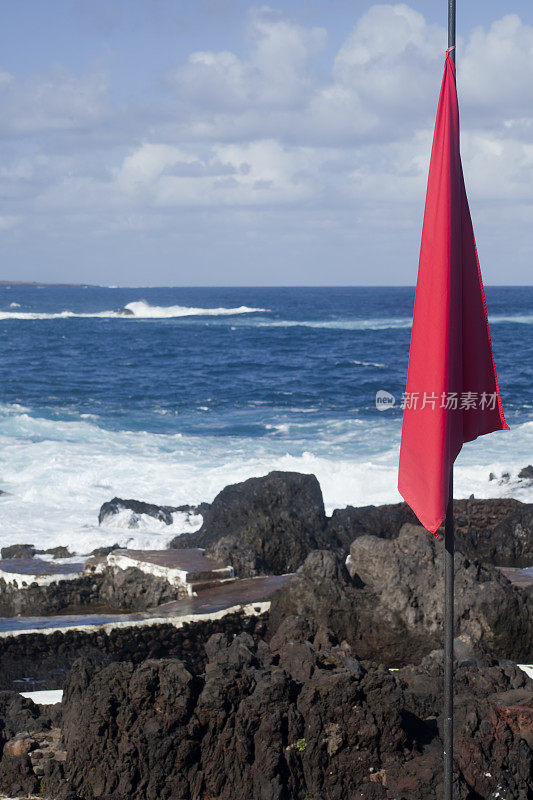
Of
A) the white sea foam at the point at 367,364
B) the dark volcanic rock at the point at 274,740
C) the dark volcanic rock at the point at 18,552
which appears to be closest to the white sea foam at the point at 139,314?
the white sea foam at the point at 367,364

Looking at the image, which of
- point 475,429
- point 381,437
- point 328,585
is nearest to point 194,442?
point 381,437

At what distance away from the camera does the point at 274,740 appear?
5305mm

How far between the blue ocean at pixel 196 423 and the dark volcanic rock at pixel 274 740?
8053 millimetres

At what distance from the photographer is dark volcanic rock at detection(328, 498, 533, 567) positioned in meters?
12.5

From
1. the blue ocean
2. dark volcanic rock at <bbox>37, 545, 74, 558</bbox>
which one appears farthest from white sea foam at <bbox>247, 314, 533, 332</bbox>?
dark volcanic rock at <bbox>37, 545, 74, 558</bbox>

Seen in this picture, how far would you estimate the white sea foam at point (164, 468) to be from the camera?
15250 mm

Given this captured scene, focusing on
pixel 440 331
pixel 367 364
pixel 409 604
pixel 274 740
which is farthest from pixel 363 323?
pixel 440 331

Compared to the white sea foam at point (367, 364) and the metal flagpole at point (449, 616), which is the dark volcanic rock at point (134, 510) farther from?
the white sea foam at point (367, 364)

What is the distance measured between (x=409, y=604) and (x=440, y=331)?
4.88 meters

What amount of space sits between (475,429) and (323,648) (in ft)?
9.48

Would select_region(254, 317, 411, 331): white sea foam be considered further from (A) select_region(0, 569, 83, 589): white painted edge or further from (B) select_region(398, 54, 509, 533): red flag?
(B) select_region(398, 54, 509, 533): red flag

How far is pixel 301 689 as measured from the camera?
560cm

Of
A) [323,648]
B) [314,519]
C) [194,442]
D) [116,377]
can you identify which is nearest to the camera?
[323,648]

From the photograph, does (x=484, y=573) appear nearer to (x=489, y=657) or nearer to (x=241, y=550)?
(x=489, y=657)
